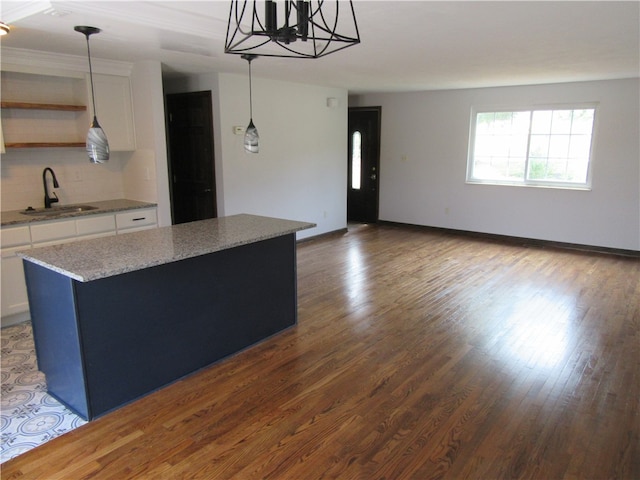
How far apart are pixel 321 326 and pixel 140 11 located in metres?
2.63

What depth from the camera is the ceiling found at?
8.84 ft

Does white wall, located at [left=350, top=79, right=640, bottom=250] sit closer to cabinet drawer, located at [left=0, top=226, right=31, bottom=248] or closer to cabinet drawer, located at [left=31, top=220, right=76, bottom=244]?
cabinet drawer, located at [left=31, top=220, right=76, bottom=244]

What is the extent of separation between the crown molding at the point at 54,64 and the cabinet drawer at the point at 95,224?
138cm

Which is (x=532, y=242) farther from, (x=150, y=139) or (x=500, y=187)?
(x=150, y=139)

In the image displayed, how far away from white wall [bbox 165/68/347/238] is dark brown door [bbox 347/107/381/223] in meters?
0.86

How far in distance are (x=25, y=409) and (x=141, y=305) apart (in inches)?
35.6

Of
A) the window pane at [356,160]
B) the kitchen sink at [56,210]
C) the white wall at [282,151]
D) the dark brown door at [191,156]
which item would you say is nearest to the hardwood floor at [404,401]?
the white wall at [282,151]

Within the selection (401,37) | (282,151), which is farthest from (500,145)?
(401,37)

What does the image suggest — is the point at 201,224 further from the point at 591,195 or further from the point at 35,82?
the point at 591,195

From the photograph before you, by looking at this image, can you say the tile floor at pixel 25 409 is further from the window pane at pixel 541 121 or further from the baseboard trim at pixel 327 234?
the window pane at pixel 541 121

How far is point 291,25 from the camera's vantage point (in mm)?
2791

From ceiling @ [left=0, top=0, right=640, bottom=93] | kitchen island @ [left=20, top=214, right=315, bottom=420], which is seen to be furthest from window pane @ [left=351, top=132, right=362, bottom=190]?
kitchen island @ [left=20, top=214, right=315, bottom=420]

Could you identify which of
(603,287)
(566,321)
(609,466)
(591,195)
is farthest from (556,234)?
(609,466)

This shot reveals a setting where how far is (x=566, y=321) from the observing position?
382 cm
